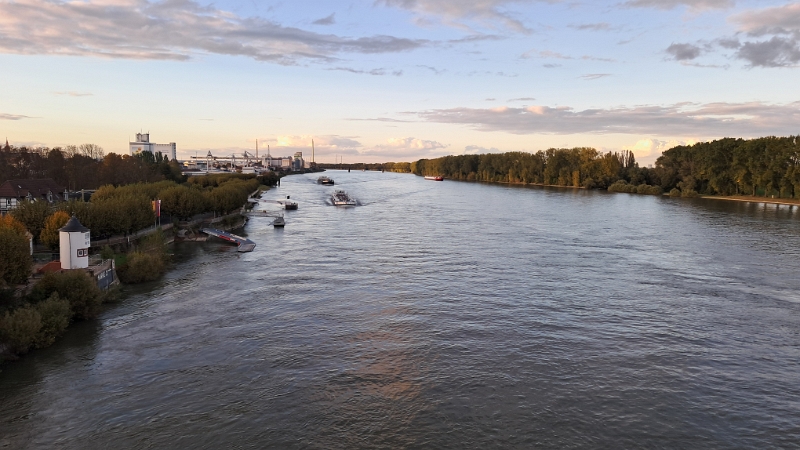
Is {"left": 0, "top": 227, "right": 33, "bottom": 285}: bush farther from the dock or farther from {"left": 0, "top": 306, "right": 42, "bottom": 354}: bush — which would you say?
the dock

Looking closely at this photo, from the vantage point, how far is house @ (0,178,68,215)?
225ft

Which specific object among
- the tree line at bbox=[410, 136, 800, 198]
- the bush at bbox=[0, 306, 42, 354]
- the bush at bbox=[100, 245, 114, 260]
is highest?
the tree line at bbox=[410, 136, 800, 198]

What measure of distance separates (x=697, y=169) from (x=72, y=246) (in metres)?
140

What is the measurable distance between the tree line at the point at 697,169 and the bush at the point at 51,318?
428 feet

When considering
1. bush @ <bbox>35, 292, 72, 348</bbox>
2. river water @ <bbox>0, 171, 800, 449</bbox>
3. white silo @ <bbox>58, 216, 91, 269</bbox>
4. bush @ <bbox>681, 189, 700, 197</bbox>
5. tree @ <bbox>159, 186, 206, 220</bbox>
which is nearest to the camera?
river water @ <bbox>0, 171, 800, 449</bbox>

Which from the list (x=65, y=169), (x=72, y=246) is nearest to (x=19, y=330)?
(x=72, y=246)

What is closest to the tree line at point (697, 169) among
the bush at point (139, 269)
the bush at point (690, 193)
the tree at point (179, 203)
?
the bush at point (690, 193)

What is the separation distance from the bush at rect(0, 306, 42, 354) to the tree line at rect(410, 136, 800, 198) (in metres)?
132

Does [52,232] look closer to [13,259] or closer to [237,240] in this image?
[13,259]

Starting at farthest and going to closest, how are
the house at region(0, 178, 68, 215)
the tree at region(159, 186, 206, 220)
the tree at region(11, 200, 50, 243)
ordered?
1. the house at region(0, 178, 68, 215)
2. the tree at region(159, 186, 206, 220)
3. the tree at region(11, 200, 50, 243)

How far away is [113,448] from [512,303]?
966 inches

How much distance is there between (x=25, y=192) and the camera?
7038cm

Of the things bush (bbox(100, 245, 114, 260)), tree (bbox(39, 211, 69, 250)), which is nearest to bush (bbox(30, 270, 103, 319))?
tree (bbox(39, 211, 69, 250))

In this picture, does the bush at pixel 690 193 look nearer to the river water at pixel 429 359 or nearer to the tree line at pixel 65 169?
the river water at pixel 429 359
